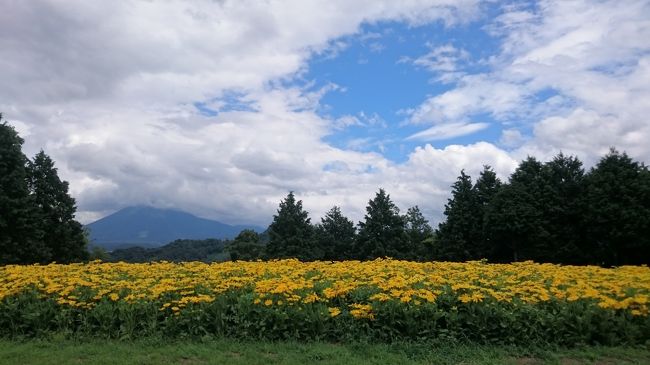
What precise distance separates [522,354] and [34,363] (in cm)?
643

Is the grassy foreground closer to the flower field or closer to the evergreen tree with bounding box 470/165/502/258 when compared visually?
the flower field

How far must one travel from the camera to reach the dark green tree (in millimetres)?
45631

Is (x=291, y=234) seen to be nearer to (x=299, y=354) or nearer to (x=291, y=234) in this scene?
(x=291, y=234)

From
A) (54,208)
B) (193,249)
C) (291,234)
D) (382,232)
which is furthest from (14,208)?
(193,249)

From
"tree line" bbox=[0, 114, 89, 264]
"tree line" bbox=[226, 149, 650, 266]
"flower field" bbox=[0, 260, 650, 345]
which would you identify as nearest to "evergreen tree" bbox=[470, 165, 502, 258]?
"tree line" bbox=[226, 149, 650, 266]

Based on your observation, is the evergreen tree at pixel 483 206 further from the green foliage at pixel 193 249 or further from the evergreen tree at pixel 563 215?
the green foliage at pixel 193 249

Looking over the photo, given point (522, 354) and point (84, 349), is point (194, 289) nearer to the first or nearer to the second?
point (84, 349)

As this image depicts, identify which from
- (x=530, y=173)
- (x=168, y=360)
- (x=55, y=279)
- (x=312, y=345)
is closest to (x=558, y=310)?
(x=312, y=345)

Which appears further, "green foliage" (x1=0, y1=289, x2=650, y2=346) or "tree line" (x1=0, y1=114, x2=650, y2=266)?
"tree line" (x1=0, y1=114, x2=650, y2=266)

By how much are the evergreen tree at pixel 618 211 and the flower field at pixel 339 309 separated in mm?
18335

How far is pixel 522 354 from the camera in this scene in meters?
6.50

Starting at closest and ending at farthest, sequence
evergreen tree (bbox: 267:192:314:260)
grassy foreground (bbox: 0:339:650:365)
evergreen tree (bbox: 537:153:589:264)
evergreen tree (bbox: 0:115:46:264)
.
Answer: grassy foreground (bbox: 0:339:650:365)
evergreen tree (bbox: 0:115:46:264)
evergreen tree (bbox: 537:153:589:264)
evergreen tree (bbox: 267:192:314:260)

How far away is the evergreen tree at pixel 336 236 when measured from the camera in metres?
40.4

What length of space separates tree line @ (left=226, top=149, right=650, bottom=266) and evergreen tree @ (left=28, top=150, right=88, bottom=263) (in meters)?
13.5
